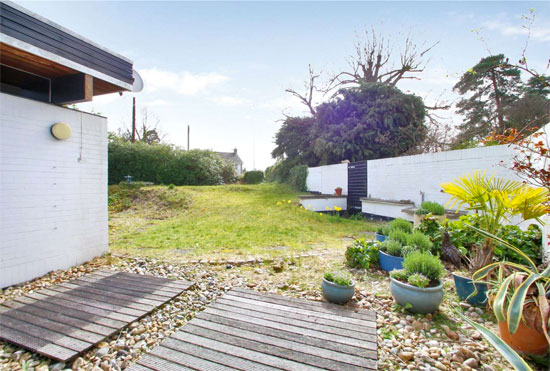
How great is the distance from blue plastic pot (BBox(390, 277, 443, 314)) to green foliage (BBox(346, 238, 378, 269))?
1159 millimetres

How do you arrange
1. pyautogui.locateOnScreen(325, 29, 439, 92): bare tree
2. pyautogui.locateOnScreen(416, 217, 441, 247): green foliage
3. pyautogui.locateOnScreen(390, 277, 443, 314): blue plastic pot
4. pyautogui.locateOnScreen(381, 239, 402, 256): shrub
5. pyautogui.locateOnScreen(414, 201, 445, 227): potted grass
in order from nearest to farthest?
pyautogui.locateOnScreen(390, 277, 443, 314): blue plastic pot < pyautogui.locateOnScreen(381, 239, 402, 256): shrub < pyautogui.locateOnScreen(416, 217, 441, 247): green foliage < pyautogui.locateOnScreen(414, 201, 445, 227): potted grass < pyautogui.locateOnScreen(325, 29, 439, 92): bare tree

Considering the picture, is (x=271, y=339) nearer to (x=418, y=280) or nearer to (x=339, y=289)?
(x=339, y=289)

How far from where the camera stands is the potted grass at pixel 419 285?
2367 mm

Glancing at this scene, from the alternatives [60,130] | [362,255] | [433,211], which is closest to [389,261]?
[362,255]

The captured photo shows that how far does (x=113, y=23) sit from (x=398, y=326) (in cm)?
664

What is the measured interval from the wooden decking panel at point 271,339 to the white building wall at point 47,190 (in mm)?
2704

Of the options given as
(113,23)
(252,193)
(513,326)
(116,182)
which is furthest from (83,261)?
(116,182)

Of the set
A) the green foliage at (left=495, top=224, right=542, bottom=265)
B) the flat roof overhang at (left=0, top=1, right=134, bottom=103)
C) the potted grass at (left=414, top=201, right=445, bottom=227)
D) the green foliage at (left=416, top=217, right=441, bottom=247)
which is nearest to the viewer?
the flat roof overhang at (left=0, top=1, right=134, bottom=103)

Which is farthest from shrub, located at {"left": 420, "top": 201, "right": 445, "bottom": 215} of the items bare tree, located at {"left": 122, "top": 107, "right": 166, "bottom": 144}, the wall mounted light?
bare tree, located at {"left": 122, "top": 107, "right": 166, "bottom": 144}

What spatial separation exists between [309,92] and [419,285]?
16.3 m

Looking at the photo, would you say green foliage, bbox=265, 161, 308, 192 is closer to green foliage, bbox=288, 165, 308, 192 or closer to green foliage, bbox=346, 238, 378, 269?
green foliage, bbox=288, 165, 308, 192

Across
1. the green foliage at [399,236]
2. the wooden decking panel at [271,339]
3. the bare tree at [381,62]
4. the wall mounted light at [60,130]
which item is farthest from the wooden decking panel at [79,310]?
the bare tree at [381,62]

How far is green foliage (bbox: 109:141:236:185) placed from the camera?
14438 mm

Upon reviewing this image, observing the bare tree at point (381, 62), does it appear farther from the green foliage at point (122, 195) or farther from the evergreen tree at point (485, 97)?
the green foliage at point (122, 195)
